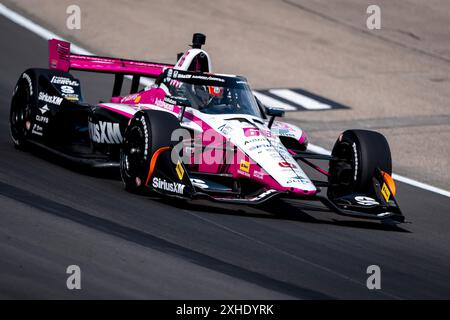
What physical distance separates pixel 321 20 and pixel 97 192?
12921 mm

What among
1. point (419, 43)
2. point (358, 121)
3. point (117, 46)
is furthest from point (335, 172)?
point (419, 43)

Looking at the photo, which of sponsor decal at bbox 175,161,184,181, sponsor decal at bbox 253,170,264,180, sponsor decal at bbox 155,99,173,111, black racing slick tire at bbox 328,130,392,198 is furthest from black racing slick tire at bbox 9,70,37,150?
black racing slick tire at bbox 328,130,392,198

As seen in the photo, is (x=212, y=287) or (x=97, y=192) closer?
(x=212, y=287)

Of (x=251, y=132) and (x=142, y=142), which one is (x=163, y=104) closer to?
(x=142, y=142)

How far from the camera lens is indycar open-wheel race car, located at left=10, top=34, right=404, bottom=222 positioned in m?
10.7

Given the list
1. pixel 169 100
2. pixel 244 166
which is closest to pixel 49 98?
pixel 169 100

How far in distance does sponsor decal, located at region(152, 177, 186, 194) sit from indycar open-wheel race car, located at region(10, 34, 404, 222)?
0.01 m

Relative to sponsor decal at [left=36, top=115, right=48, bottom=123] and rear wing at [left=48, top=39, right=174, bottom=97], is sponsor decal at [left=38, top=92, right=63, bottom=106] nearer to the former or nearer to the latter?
sponsor decal at [left=36, top=115, right=48, bottom=123]

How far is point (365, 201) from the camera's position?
11.1 meters

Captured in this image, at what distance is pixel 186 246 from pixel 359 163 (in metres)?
2.97

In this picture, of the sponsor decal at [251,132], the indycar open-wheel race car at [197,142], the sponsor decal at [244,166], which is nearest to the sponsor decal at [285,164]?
the indycar open-wheel race car at [197,142]

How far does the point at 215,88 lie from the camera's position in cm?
1195
